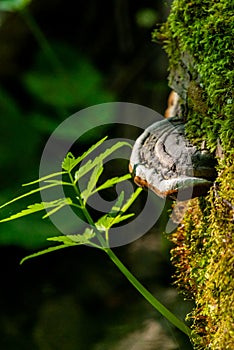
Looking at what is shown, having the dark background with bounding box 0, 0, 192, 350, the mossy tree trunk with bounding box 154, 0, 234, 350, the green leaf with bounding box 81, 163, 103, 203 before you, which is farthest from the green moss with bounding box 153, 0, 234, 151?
the dark background with bounding box 0, 0, 192, 350

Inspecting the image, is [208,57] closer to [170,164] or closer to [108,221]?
[170,164]

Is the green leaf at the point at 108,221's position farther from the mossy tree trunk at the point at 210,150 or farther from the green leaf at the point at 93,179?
the mossy tree trunk at the point at 210,150

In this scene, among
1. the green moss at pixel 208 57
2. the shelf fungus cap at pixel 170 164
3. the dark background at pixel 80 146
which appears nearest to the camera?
the shelf fungus cap at pixel 170 164

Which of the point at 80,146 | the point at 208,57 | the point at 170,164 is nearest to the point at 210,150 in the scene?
the point at 170,164

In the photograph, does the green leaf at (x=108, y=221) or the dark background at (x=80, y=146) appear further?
the dark background at (x=80, y=146)

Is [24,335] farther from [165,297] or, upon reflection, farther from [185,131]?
[185,131]

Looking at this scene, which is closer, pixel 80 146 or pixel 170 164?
pixel 170 164

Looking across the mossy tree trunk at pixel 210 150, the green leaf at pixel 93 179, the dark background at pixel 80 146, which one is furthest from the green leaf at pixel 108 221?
the dark background at pixel 80 146
